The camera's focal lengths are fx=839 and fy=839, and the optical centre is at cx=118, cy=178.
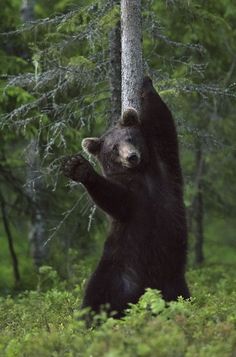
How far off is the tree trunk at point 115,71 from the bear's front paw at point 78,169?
4.05 metres

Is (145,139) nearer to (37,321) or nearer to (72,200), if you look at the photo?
(37,321)

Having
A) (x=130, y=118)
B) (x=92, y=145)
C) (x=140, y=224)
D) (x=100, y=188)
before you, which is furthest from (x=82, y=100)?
(x=100, y=188)

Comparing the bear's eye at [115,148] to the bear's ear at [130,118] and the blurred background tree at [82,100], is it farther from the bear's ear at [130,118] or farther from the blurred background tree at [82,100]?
the blurred background tree at [82,100]

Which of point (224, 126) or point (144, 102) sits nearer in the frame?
point (144, 102)

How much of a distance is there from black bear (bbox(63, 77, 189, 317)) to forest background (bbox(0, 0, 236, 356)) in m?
0.54

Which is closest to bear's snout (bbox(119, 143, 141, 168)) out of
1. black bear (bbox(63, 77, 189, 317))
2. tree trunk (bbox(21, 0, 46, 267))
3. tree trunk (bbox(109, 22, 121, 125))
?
black bear (bbox(63, 77, 189, 317))

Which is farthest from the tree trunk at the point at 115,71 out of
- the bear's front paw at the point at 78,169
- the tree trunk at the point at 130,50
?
the bear's front paw at the point at 78,169

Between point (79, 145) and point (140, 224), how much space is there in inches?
249

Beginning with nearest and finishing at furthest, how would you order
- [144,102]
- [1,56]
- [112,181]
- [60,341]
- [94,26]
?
[60,341] → [112,181] → [144,102] → [94,26] → [1,56]

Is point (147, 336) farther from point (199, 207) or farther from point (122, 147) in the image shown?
point (199, 207)

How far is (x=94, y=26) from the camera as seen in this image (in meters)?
11.7

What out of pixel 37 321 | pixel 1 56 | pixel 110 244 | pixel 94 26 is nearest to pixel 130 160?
pixel 110 244

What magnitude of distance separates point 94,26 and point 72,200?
25.9ft

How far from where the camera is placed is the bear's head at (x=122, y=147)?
9117mm
